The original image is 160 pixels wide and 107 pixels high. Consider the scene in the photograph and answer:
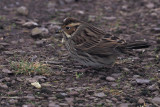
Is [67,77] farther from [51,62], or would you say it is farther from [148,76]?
[148,76]

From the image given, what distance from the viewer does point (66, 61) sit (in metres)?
7.25

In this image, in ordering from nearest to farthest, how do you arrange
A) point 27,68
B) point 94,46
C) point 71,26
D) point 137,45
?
point 27,68
point 137,45
point 94,46
point 71,26

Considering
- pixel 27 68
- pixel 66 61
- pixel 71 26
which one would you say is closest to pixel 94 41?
pixel 71 26

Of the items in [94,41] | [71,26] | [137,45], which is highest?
[71,26]

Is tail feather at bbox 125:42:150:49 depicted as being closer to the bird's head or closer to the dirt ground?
the dirt ground

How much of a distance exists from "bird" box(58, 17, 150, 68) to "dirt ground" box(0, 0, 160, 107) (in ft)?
0.80


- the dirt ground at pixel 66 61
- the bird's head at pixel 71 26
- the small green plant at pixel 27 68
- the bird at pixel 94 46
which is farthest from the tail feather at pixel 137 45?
the small green plant at pixel 27 68

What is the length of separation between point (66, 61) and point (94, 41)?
0.81 meters

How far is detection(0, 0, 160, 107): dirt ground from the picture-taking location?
5.45 meters

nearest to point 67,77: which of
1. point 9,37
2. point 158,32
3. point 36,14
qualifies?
point 9,37

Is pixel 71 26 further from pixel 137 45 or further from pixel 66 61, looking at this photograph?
pixel 137 45

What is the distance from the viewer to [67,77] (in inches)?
250

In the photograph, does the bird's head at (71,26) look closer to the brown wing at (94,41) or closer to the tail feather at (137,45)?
the brown wing at (94,41)

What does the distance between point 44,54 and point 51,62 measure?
1.87ft
